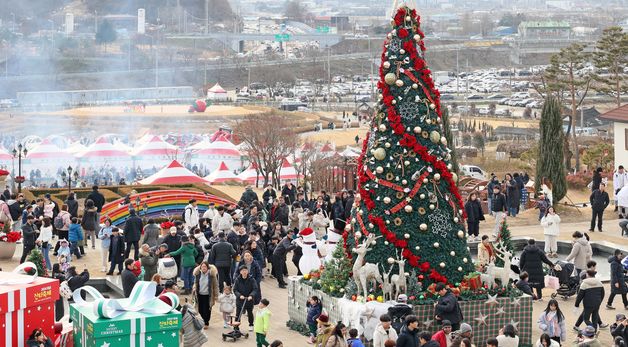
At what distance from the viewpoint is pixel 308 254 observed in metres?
23.8

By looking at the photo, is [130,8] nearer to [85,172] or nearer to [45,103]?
[45,103]

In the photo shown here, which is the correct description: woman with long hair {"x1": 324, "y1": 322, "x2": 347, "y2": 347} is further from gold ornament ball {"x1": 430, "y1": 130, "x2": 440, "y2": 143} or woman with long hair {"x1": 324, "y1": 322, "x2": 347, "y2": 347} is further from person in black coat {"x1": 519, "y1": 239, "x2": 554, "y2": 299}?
person in black coat {"x1": 519, "y1": 239, "x2": 554, "y2": 299}

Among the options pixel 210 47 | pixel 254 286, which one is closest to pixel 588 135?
pixel 254 286

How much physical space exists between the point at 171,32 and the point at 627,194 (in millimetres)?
158166

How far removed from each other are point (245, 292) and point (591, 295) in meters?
5.08

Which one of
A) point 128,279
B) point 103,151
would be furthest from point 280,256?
point 103,151

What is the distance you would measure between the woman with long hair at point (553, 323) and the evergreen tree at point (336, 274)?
9.86 feet

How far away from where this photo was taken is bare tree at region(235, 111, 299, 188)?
48.2 metres

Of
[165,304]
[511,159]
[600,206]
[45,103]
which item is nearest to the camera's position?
[165,304]

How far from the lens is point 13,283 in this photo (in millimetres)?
17156

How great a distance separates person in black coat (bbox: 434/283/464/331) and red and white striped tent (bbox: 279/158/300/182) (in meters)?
27.2

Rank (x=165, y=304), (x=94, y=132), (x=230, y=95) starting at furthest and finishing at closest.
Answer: (x=230, y=95) → (x=94, y=132) → (x=165, y=304)

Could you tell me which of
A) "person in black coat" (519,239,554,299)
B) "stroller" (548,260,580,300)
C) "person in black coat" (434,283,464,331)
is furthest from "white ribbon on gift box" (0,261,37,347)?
"stroller" (548,260,580,300)

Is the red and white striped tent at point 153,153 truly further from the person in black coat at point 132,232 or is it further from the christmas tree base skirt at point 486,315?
the christmas tree base skirt at point 486,315
